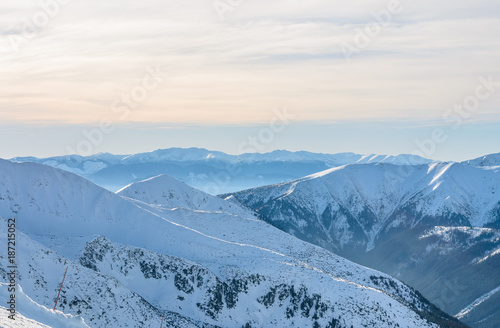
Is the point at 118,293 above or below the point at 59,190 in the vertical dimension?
below

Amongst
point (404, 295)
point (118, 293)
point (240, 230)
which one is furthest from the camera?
point (240, 230)

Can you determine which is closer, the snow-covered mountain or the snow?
the snow

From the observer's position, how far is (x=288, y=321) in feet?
434

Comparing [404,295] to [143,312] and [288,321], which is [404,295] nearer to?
[288,321]

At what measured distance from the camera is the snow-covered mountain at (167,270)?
11194 centimetres

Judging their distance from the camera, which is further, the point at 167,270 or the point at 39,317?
the point at 167,270

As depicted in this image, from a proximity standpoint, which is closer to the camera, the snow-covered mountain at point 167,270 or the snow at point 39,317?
the snow at point 39,317

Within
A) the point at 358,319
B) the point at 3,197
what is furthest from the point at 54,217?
the point at 358,319

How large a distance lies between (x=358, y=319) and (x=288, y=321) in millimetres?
17621

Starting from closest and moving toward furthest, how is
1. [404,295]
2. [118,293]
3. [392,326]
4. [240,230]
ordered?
[118,293] → [392,326] → [404,295] → [240,230]

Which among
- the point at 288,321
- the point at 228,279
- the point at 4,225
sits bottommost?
the point at 288,321

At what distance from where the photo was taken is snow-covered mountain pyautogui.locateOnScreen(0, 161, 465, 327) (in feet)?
367

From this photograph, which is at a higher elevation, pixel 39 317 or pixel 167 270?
pixel 39 317

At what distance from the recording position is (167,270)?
453 ft
